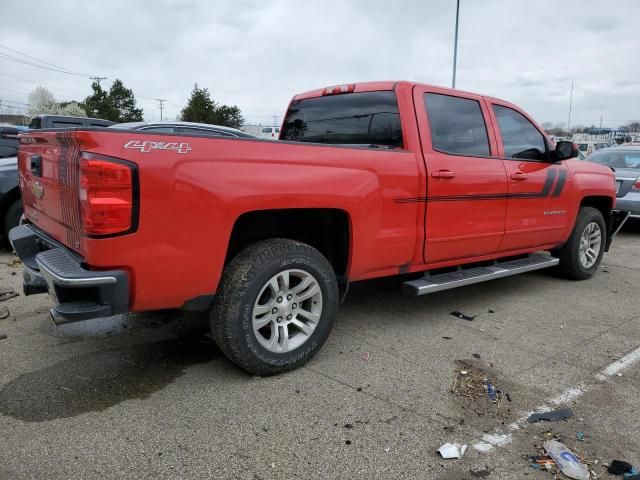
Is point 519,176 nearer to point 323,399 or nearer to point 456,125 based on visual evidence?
point 456,125

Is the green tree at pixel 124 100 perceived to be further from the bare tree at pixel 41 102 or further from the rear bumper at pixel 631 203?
Answer: the rear bumper at pixel 631 203

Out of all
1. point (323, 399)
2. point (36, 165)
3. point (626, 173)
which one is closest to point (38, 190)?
point (36, 165)

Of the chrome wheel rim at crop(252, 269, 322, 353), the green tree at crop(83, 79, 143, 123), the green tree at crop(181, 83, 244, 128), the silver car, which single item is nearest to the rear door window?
the chrome wheel rim at crop(252, 269, 322, 353)

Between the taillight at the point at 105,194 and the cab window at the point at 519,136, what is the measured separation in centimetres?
346

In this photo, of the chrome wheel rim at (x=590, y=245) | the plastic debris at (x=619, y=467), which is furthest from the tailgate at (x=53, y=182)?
the chrome wheel rim at (x=590, y=245)

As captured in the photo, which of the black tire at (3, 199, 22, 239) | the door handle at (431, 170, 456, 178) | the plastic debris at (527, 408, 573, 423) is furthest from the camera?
the black tire at (3, 199, 22, 239)

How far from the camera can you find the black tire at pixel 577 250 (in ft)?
18.6

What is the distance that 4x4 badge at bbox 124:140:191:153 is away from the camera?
2520 millimetres

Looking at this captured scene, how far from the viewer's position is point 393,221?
12.0ft

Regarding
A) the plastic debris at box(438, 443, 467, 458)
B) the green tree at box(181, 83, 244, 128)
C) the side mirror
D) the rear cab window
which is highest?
the green tree at box(181, 83, 244, 128)

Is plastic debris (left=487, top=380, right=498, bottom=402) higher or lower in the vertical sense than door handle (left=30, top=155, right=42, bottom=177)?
lower

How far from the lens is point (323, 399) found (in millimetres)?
2967

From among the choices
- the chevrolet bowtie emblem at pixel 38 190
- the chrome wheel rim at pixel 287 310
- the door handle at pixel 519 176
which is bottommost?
the chrome wheel rim at pixel 287 310

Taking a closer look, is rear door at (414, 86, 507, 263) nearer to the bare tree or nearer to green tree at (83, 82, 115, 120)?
green tree at (83, 82, 115, 120)
